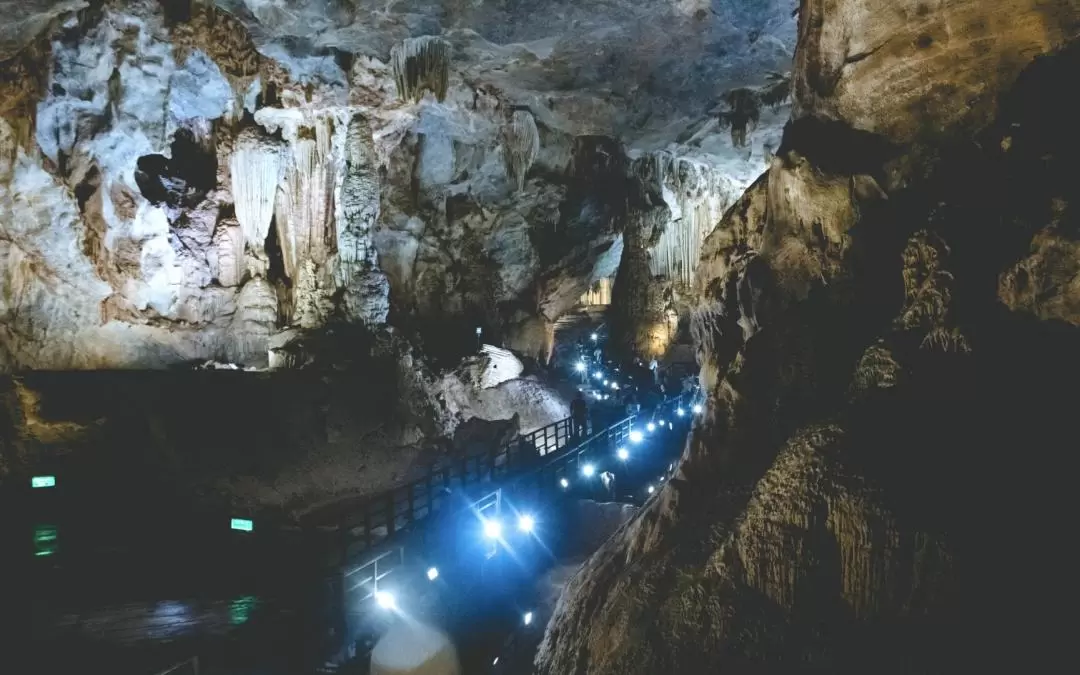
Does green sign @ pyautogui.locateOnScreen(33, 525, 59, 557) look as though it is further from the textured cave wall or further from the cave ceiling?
the cave ceiling

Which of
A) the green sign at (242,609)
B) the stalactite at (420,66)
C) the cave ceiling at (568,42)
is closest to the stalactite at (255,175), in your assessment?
the cave ceiling at (568,42)

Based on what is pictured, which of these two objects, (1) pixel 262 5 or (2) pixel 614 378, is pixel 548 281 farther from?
(1) pixel 262 5

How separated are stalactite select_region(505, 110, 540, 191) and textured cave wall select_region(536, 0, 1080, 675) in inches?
507

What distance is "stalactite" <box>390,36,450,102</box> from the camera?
13391 mm

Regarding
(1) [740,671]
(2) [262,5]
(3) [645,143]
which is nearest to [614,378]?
(3) [645,143]

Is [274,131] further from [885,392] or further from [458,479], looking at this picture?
[885,392]

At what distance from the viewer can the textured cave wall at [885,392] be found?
3104 mm

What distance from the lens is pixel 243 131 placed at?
16422mm

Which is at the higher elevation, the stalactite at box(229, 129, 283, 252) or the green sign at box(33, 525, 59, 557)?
the stalactite at box(229, 129, 283, 252)

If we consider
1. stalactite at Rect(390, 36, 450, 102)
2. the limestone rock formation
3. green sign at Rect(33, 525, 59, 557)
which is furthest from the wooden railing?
stalactite at Rect(390, 36, 450, 102)

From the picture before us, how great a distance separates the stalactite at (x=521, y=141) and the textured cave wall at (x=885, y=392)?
1287 cm

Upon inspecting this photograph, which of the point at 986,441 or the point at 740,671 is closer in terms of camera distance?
the point at 986,441

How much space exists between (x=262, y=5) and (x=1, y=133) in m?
6.46

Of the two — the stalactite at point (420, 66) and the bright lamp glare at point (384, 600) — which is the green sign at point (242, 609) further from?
the stalactite at point (420, 66)
